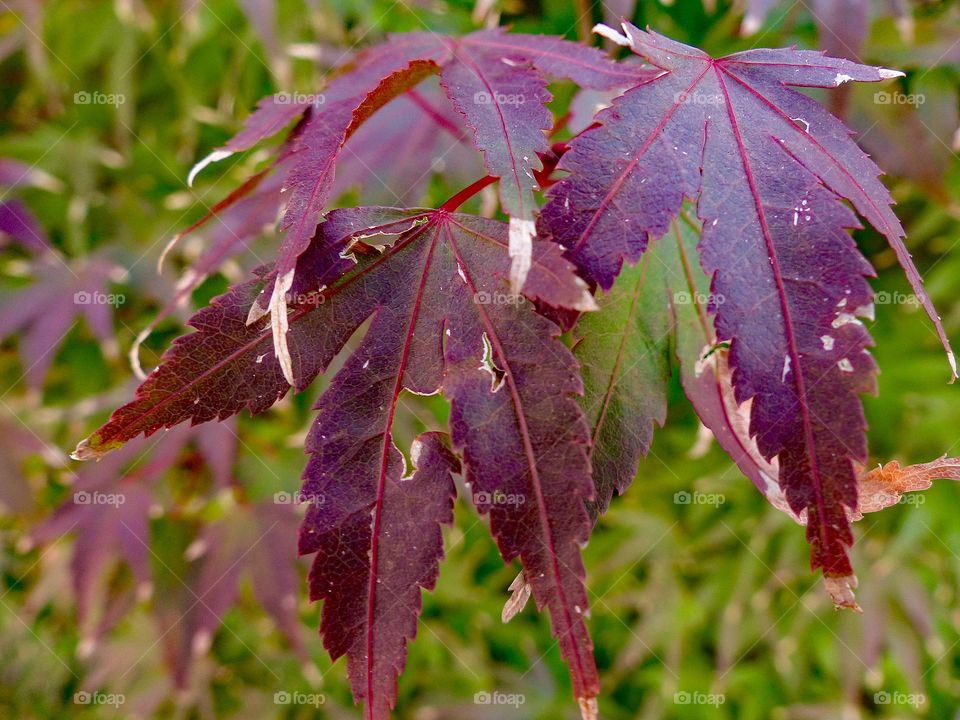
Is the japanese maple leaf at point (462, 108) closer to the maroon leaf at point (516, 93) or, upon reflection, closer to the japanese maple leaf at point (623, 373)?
the maroon leaf at point (516, 93)

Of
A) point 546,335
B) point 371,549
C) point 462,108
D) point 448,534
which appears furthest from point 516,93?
point 448,534

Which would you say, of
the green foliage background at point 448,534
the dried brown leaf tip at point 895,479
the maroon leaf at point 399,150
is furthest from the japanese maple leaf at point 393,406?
the green foliage background at point 448,534

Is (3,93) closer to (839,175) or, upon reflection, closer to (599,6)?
(599,6)

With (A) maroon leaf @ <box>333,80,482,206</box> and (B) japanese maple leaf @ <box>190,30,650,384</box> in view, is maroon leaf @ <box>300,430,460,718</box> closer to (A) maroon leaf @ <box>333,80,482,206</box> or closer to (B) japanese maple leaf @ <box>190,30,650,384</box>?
(B) japanese maple leaf @ <box>190,30,650,384</box>

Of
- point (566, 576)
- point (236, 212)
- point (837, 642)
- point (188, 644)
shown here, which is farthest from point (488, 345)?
point (837, 642)

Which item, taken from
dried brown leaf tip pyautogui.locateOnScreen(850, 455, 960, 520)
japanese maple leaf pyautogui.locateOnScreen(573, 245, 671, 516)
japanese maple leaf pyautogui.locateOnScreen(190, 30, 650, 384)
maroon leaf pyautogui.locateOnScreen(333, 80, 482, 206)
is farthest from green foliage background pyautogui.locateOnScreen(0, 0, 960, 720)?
dried brown leaf tip pyautogui.locateOnScreen(850, 455, 960, 520)
